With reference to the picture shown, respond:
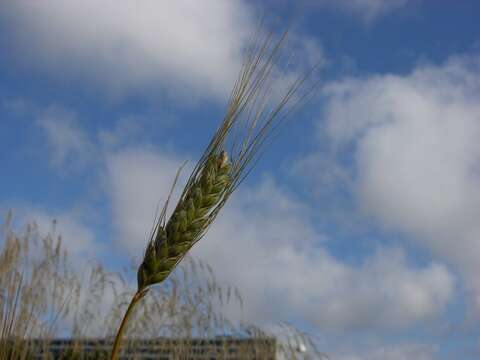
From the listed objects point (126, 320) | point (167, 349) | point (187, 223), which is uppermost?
point (167, 349)

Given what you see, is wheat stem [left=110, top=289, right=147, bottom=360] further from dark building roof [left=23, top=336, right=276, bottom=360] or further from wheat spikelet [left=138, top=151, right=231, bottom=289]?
dark building roof [left=23, top=336, right=276, bottom=360]

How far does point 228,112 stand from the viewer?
1591mm

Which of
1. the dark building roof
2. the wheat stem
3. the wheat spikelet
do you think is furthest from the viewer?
the dark building roof

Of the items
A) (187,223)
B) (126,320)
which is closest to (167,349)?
(187,223)

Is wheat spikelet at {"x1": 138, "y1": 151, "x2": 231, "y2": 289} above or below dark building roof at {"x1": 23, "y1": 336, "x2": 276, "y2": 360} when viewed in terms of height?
below

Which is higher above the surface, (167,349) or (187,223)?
(167,349)

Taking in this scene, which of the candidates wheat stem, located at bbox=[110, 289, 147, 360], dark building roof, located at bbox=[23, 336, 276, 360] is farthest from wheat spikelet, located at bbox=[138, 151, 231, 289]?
dark building roof, located at bbox=[23, 336, 276, 360]

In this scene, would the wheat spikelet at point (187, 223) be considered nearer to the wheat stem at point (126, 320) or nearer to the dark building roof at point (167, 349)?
the wheat stem at point (126, 320)

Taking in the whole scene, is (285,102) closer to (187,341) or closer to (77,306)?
(187,341)

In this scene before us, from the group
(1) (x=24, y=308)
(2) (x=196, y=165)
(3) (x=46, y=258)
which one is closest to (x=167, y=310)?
(3) (x=46, y=258)

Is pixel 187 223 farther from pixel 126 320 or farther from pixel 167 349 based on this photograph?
pixel 167 349

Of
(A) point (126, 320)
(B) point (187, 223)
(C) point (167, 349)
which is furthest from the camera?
(C) point (167, 349)

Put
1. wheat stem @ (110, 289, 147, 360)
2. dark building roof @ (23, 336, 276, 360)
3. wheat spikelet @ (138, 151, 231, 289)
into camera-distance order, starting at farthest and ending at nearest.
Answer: dark building roof @ (23, 336, 276, 360), wheat spikelet @ (138, 151, 231, 289), wheat stem @ (110, 289, 147, 360)

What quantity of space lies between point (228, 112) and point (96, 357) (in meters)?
3.61
